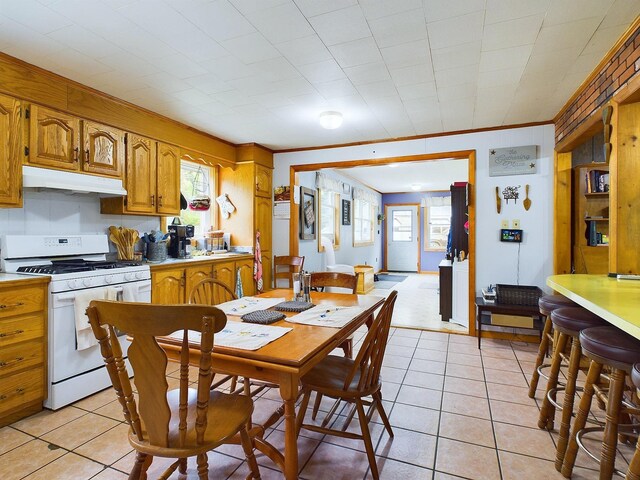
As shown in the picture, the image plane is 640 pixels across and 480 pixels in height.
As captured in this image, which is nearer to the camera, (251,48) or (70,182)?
(251,48)

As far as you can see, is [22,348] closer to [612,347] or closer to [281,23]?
[281,23]

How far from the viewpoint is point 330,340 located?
59.6 inches

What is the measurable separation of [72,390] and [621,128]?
3985mm

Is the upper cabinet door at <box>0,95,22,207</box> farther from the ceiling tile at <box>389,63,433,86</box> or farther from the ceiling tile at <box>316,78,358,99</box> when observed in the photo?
the ceiling tile at <box>389,63,433,86</box>

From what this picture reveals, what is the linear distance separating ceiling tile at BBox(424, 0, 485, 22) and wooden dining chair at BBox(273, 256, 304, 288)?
3.18 metres

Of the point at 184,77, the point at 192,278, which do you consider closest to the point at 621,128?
the point at 184,77

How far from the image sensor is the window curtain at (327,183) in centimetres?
581

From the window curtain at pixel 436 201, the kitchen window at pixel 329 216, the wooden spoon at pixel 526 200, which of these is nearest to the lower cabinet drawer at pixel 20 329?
the kitchen window at pixel 329 216

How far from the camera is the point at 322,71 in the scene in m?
2.55

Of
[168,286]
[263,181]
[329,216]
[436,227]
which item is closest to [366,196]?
[329,216]

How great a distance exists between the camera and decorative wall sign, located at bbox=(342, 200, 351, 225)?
715 centimetres

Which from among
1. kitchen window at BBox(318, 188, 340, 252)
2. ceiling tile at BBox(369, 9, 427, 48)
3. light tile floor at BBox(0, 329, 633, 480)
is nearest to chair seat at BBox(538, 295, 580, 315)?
light tile floor at BBox(0, 329, 633, 480)

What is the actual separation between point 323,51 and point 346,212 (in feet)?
16.7

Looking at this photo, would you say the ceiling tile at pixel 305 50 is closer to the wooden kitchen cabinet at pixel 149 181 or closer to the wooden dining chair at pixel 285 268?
the wooden kitchen cabinet at pixel 149 181
